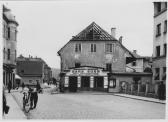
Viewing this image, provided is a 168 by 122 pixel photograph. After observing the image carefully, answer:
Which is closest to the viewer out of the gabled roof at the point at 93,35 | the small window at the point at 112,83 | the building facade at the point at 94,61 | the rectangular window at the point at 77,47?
the building facade at the point at 94,61

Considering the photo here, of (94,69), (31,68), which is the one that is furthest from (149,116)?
(31,68)

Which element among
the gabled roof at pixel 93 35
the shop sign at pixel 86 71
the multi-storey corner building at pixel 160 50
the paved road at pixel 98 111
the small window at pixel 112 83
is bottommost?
the paved road at pixel 98 111

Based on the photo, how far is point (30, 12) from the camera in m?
12.8

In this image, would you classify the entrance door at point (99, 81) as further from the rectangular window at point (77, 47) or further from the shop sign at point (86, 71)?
the rectangular window at point (77, 47)

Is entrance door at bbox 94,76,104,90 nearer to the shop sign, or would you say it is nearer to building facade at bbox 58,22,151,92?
building facade at bbox 58,22,151,92

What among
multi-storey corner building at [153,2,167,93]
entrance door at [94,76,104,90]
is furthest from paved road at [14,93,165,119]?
entrance door at [94,76,104,90]

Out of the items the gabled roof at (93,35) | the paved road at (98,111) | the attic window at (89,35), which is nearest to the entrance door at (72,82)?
the gabled roof at (93,35)

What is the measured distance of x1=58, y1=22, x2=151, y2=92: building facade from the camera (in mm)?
35375

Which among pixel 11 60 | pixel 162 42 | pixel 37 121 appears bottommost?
pixel 37 121

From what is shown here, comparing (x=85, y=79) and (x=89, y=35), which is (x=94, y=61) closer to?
(x=85, y=79)

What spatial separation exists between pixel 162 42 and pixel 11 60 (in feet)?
36.2

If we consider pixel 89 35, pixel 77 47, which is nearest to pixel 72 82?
pixel 77 47

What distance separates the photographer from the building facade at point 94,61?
3538 cm

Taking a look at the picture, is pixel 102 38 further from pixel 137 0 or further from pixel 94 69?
pixel 137 0
